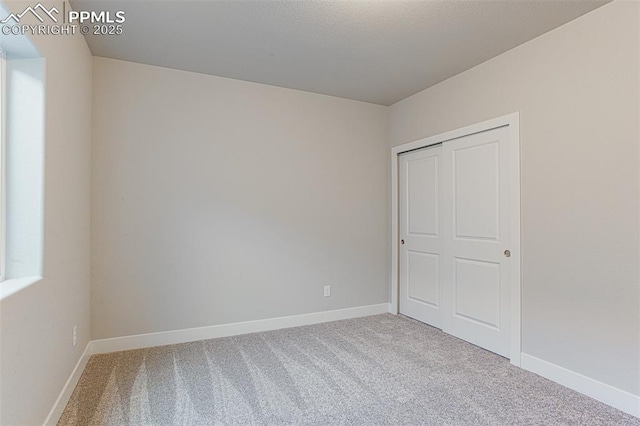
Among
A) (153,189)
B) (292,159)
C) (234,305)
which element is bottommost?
(234,305)

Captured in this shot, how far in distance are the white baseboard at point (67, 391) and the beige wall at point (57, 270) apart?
48mm

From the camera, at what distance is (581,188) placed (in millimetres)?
2258

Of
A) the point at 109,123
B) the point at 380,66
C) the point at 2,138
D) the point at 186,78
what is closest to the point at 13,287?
the point at 2,138

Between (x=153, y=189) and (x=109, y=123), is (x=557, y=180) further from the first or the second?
(x=109, y=123)

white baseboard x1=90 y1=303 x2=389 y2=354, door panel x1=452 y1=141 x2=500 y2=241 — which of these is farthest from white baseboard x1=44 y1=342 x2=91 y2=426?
door panel x1=452 y1=141 x2=500 y2=241

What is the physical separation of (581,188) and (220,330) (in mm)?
3189

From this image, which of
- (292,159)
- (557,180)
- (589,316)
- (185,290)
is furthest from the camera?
(292,159)

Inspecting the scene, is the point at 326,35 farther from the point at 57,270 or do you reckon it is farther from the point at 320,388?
the point at 320,388

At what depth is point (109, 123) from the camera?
2.88 meters

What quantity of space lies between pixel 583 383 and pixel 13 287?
3.29 meters

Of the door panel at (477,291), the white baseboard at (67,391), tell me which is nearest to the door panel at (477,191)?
the door panel at (477,291)

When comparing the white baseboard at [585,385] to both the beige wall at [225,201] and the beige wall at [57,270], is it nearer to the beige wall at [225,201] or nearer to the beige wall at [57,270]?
the beige wall at [225,201]

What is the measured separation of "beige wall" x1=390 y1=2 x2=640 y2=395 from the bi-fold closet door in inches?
9.3

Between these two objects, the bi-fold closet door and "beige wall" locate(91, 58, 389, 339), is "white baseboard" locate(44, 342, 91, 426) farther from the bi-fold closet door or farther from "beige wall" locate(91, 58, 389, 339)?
the bi-fold closet door
